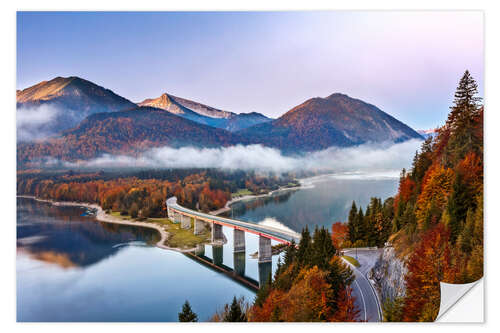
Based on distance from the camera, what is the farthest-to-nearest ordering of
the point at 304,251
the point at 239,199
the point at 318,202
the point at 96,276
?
the point at 239,199 → the point at 318,202 → the point at 96,276 → the point at 304,251

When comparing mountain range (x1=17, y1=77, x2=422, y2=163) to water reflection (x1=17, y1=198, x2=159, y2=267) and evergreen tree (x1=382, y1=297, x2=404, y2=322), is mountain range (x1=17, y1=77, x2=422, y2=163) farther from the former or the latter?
evergreen tree (x1=382, y1=297, x2=404, y2=322)

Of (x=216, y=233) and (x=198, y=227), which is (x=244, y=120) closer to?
(x=216, y=233)

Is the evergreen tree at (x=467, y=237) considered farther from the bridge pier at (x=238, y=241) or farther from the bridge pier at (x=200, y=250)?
the bridge pier at (x=200, y=250)

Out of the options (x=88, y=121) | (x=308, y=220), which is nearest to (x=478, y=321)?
(x=308, y=220)

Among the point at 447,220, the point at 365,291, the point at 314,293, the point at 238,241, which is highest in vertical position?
the point at 447,220

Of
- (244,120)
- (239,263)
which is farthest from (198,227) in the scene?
(244,120)

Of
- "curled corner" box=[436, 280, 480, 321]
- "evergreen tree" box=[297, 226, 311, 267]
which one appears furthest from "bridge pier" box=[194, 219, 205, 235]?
"curled corner" box=[436, 280, 480, 321]
